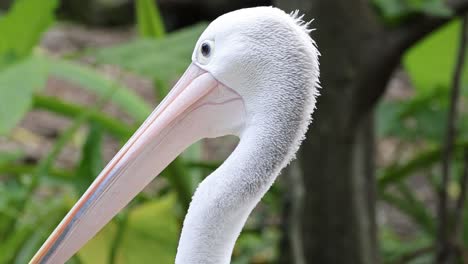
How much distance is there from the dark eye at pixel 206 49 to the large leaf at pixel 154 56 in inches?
39.0

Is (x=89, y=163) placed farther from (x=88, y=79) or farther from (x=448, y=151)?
(x=448, y=151)

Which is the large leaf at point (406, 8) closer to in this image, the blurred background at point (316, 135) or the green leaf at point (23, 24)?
the blurred background at point (316, 135)

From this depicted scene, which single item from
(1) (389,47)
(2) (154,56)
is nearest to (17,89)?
(2) (154,56)

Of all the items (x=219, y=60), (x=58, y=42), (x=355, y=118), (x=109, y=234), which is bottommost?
(x=109, y=234)

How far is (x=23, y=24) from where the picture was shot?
308 cm

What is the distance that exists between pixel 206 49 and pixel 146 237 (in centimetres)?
136

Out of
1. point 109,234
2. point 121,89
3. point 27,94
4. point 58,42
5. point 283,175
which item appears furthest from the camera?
point 58,42

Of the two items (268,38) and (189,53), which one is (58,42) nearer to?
(189,53)

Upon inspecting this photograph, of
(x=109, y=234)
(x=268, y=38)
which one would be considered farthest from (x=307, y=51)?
(x=109, y=234)

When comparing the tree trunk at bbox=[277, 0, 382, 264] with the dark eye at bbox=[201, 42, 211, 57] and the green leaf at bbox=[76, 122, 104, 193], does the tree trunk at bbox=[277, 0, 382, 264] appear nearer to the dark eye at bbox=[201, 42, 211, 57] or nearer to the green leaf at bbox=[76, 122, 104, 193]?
the green leaf at bbox=[76, 122, 104, 193]

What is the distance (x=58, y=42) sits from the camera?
6414 millimetres

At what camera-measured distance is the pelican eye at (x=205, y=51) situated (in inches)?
66.4

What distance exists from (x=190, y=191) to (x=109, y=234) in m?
0.35

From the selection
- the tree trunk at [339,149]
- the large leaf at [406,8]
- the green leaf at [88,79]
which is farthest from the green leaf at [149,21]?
the large leaf at [406,8]
